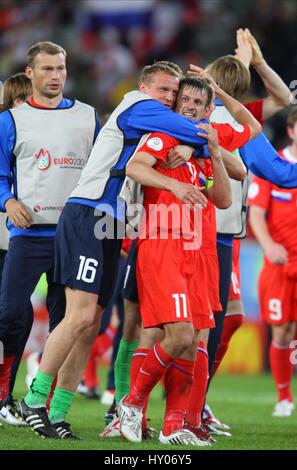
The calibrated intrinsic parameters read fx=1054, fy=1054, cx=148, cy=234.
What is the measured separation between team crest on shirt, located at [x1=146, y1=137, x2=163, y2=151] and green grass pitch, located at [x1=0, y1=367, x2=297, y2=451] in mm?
1611

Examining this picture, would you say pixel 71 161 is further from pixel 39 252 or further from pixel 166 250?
pixel 166 250

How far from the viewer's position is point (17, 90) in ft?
23.6

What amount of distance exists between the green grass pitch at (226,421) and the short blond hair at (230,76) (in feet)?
7.25

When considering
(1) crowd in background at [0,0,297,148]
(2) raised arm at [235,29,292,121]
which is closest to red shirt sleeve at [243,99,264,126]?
(2) raised arm at [235,29,292,121]

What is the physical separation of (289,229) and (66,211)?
3.32 m

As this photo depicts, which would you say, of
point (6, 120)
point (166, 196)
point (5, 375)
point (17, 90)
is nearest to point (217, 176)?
point (166, 196)

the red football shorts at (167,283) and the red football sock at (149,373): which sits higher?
the red football shorts at (167,283)

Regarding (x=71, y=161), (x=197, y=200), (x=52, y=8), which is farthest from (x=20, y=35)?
(x=197, y=200)

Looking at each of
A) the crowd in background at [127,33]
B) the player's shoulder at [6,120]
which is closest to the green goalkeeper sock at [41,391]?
the player's shoulder at [6,120]

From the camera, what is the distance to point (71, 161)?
6.50 meters

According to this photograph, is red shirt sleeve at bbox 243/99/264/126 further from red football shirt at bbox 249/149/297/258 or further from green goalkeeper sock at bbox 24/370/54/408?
green goalkeeper sock at bbox 24/370/54/408

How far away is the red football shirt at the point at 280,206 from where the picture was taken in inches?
350

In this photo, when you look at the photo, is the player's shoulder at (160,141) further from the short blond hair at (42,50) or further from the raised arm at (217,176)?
the short blond hair at (42,50)

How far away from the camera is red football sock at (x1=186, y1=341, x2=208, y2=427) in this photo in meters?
6.26
